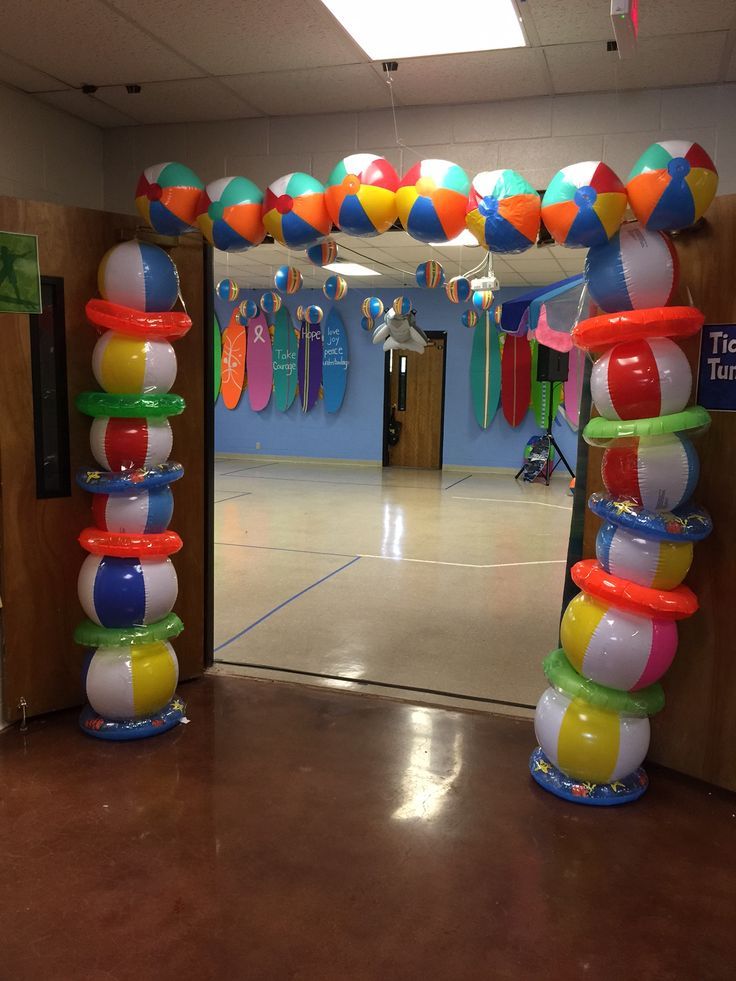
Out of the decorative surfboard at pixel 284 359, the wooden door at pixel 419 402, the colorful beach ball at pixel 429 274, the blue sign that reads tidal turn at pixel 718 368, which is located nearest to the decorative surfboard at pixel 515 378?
the wooden door at pixel 419 402

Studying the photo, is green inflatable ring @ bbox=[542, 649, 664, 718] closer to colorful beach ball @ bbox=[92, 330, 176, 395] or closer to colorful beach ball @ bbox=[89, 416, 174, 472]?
colorful beach ball @ bbox=[89, 416, 174, 472]

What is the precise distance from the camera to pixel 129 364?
2816 millimetres

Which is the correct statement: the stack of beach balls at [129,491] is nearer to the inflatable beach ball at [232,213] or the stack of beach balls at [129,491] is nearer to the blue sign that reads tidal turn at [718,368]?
the inflatable beach ball at [232,213]

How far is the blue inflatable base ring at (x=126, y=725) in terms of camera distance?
A: 294 cm

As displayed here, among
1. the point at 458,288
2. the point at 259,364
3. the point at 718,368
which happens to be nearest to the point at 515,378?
the point at 259,364

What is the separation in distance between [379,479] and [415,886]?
8.74 meters

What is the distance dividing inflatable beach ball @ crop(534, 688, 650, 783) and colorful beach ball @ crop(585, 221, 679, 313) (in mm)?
1311

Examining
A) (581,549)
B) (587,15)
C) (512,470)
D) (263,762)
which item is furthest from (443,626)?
(512,470)

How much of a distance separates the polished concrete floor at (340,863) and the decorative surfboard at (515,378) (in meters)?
8.50

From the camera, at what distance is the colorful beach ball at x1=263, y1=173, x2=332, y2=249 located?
274 centimetres

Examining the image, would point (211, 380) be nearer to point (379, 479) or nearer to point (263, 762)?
point (263, 762)

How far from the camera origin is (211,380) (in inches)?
141

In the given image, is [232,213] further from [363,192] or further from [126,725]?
[126,725]

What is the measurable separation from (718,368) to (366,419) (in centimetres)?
966
